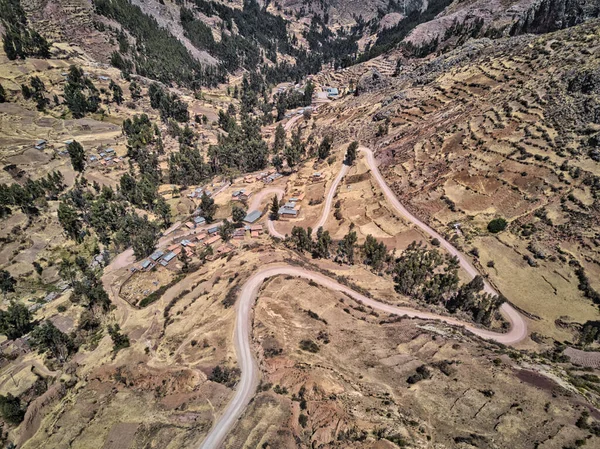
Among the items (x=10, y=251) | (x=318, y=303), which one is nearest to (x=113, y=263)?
(x=10, y=251)

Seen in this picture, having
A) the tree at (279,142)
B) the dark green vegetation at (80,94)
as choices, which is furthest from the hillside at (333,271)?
the dark green vegetation at (80,94)

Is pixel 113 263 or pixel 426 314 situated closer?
pixel 426 314

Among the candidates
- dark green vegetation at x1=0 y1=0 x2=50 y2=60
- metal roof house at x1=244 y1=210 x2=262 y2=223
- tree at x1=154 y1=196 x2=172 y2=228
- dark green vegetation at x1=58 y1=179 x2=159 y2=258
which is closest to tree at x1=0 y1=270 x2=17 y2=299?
dark green vegetation at x1=58 y1=179 x2=159 y2=258

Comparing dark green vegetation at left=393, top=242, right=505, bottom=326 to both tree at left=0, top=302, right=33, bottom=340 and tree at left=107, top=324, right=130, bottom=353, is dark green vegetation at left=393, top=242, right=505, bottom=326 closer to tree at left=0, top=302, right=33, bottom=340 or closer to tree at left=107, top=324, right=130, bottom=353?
tree at left=107, top=324, right=130, bottom=353

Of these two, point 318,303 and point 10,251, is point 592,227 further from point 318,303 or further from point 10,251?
point 10,251

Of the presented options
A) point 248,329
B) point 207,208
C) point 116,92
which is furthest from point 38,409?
point 116,92

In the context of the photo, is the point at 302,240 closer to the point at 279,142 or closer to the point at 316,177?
the point at 316,177

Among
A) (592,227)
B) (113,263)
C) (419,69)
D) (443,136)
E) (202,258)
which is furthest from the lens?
(419,69)
